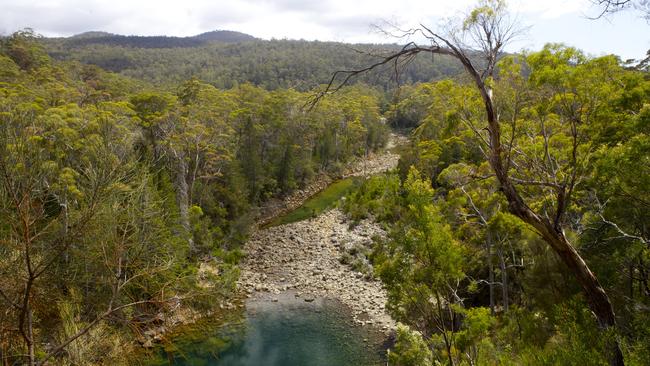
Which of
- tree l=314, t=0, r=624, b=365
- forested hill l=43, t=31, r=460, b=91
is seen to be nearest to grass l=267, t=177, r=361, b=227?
tree l=314, t=0, r=624, b=365

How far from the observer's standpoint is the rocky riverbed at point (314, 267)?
53.3 feet

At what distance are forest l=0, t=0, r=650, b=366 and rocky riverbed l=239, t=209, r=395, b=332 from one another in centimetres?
52

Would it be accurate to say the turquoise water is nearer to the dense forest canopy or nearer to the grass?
the dense forest canopy

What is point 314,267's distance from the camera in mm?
19172

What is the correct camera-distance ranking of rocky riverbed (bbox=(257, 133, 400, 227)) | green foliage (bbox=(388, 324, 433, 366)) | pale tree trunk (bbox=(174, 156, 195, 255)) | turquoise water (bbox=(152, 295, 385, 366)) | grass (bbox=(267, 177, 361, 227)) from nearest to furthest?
green foliage (bbox=(388, 324, 433, 366)), turquoise water (bbox=(152, 295, 385, 366)), pale tree trunk (bbox=(174, 156, 195, 255)), grass (bbox=(267, 177, 361, 227)), rocky riverbed (bbox=(257, 133, 400, 227))

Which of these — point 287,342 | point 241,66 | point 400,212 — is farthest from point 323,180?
point 241,66

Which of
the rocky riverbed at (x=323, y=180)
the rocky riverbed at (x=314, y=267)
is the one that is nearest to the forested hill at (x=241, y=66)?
the rocky riverbed at (x=323, y=180)

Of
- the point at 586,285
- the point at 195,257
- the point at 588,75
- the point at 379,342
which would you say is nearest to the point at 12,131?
the point at 586,285

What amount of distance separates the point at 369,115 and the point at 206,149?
987 inches

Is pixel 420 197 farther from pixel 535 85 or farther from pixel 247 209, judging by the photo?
pixel 247 209

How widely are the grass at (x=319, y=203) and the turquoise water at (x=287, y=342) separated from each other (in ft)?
33.0

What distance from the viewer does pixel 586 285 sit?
4.03 m

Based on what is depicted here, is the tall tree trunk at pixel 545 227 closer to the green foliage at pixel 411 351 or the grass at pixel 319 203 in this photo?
the green foliage at pixel 411 351

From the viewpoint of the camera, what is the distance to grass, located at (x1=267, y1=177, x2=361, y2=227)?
25520 millimetres
